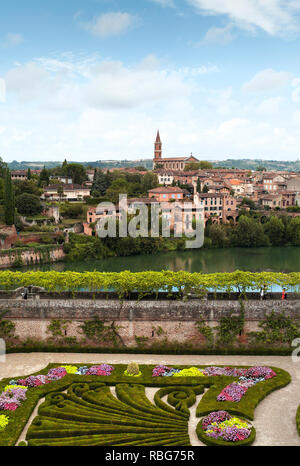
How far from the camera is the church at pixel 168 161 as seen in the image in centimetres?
11096

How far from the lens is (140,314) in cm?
1986

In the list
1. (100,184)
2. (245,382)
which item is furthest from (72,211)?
(245,382)

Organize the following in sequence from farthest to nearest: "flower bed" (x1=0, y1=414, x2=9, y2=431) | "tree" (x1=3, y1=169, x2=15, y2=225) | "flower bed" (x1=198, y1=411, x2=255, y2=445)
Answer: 1. "tree" (x1=3, y1=169, x2=15, y2=225)
2. "flower bed" (x1=0, y1=414, x2=9, y2=431)
3. "flower bed" (x1=198, y1=411, x2=255, y2=445)

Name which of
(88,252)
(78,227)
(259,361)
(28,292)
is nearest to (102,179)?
(78,227)

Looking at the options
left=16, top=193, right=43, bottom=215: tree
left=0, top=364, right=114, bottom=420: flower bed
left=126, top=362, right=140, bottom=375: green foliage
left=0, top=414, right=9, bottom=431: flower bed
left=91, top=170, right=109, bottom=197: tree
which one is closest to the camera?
left=0, top=414, right=9, bottom=431: flower bed

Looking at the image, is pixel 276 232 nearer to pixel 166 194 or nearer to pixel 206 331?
pixel 166 194

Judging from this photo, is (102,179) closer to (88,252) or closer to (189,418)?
(88,252)

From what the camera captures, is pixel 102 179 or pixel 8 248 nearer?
pixel 8 248

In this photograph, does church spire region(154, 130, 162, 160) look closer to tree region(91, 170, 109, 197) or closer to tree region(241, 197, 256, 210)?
tree region(91, 170, 109, 197)

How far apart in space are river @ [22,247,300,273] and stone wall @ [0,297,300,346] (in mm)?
24069

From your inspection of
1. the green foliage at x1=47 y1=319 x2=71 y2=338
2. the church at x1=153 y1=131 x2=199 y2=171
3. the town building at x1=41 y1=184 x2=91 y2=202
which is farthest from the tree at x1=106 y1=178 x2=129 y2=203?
the green foliage at x1=47 y1=319 x2=71 y2=338

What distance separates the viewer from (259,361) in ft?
61.7

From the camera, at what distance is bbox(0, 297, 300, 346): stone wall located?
19.7 m

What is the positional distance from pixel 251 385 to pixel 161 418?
12.9 feet
